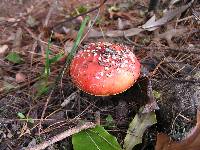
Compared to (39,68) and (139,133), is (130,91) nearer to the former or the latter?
(139,133)

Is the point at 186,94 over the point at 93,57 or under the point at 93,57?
under

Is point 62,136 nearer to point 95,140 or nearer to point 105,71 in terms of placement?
point 95,140

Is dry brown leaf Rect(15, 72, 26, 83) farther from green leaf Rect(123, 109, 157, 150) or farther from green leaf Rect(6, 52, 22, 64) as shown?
green leaf Rect(123, 109, 157, 150)

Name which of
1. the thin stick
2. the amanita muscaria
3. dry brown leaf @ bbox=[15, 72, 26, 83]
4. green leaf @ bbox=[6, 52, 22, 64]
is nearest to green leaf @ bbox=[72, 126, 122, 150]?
the thin stick

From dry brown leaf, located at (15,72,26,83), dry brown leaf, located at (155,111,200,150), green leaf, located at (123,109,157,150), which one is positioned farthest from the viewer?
dry brown leaf, located at (15,72,26,83)

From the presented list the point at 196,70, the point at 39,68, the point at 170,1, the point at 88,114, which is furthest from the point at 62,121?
the point at 170,1

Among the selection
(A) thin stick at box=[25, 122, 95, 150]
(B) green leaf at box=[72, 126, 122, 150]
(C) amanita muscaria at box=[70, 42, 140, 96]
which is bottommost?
(B) green leaf at box=[72, 126, 122, 150]

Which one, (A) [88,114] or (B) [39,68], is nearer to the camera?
(A) [88,114]

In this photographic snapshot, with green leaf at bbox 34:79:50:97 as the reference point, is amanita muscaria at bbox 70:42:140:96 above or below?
above
